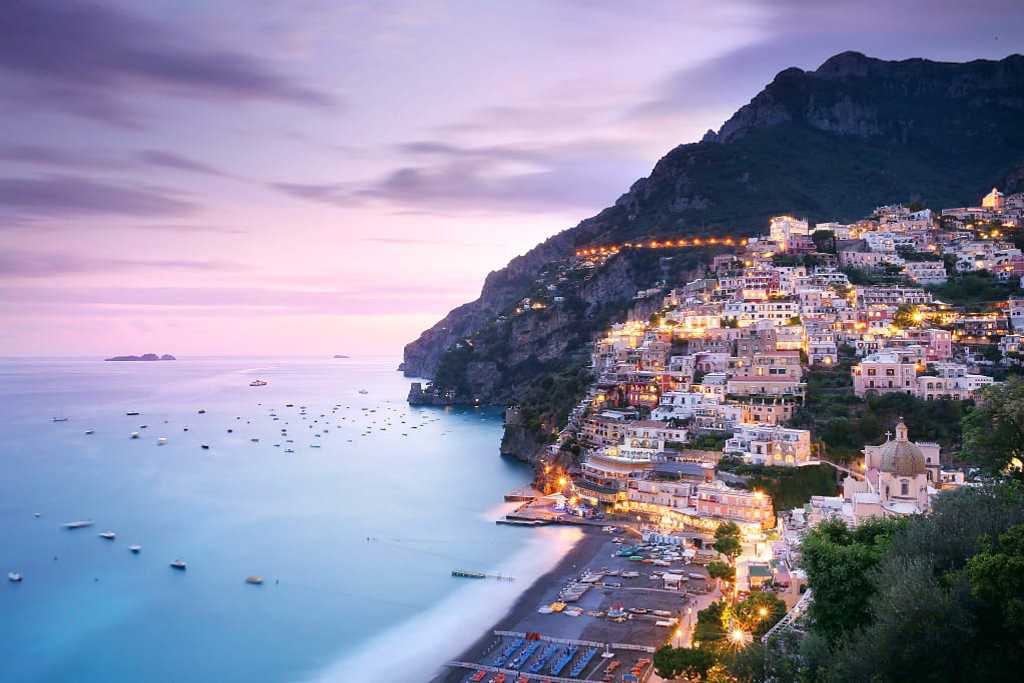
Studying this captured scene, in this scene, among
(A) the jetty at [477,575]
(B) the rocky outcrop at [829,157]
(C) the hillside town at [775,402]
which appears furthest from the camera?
(B) the rocky outcrop at [829,157]

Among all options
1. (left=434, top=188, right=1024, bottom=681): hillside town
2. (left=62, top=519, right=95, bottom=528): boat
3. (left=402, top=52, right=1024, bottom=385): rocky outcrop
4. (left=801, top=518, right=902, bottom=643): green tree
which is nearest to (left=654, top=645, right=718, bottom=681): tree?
(left=434, top=188, right=1024, bottom=681): hillside town

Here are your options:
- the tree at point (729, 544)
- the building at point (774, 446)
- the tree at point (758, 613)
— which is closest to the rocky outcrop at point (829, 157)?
the building at point (774, 446)

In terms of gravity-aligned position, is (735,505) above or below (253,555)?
above

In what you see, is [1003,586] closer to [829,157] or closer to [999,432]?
[999,432]

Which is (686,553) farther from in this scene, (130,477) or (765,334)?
(130,477)

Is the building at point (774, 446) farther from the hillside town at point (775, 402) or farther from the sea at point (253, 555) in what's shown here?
the sea at point (253, 555)

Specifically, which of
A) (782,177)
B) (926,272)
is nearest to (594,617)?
(926,272)

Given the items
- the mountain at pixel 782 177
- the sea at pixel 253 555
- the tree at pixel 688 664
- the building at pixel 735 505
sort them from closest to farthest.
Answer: the tree at pixel 688 664, the sea at pixel 253 555, the building at pixel 735 505, the mountain at pixel 782 177

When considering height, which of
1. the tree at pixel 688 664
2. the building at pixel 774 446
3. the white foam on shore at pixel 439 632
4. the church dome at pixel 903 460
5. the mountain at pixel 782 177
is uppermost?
the mountain at pixel 782 177
